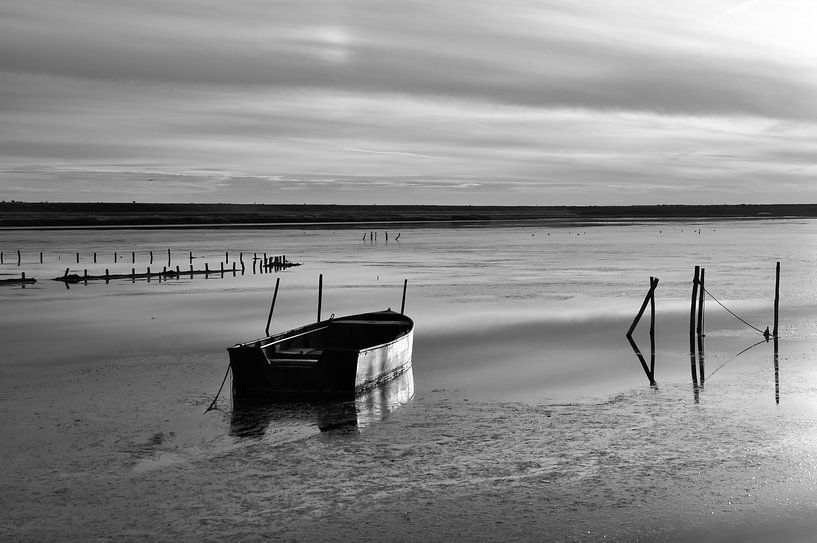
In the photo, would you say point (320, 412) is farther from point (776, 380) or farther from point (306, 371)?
point (776, 380)

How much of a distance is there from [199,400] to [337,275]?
32041 millimetres

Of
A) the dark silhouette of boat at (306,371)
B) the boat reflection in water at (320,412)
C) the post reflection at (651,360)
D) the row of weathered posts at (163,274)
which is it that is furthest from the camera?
the row of weathered posts at (163,274)

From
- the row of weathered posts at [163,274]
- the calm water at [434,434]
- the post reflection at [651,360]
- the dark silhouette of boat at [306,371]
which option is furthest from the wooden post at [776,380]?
the row of weathered posts at [163,274]

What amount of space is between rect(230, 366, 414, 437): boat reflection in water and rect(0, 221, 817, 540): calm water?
0.08 metres

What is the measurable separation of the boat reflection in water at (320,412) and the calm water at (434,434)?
77 mm

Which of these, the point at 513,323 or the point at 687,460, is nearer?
the point at 687,460

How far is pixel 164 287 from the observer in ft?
141

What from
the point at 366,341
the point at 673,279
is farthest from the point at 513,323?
the point at 673,279

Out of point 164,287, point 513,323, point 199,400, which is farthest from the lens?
point 164,287

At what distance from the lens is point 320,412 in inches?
660

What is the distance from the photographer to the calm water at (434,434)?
433 inches

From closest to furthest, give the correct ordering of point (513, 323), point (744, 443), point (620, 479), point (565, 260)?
point (620, 479)
point (744, 443)
point (513, 323)
point (565, 260)

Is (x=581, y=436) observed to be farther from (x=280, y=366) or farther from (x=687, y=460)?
(x=280, y=366)

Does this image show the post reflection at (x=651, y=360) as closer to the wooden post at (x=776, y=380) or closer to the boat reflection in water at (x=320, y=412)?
the wooden post at (x=776, y=380)
